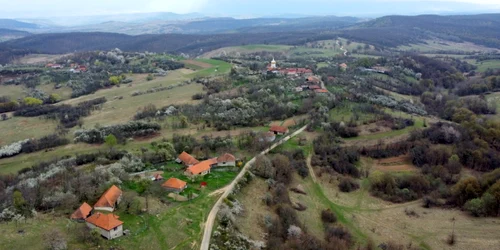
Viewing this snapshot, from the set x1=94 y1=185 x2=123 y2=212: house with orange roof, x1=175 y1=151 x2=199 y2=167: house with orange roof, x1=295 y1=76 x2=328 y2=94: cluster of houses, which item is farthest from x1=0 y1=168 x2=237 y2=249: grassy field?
x1=295 y1=76 x2=328 y2=94: cluster of houses

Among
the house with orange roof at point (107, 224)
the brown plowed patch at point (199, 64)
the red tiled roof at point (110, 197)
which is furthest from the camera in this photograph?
the brown plowed patch at point (199, 64)

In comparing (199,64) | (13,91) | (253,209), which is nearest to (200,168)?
(253,209)

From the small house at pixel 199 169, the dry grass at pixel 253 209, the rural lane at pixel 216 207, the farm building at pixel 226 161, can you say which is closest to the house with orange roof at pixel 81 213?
the rural lane at pixel 216 207

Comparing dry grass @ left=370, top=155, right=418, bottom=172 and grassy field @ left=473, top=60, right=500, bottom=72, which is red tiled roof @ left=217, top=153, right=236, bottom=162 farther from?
grassy field @ left=473, top=60, right=500, bottom=72

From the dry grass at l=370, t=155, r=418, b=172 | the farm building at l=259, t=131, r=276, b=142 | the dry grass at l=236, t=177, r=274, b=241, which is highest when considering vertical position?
the farm building at l=259, t=131, r=276, b=142

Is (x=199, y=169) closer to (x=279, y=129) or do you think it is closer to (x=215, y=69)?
(x=279, y=129)

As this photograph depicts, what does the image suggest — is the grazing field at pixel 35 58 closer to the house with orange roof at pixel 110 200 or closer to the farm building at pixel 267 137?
the farm building at pixel 267 137
